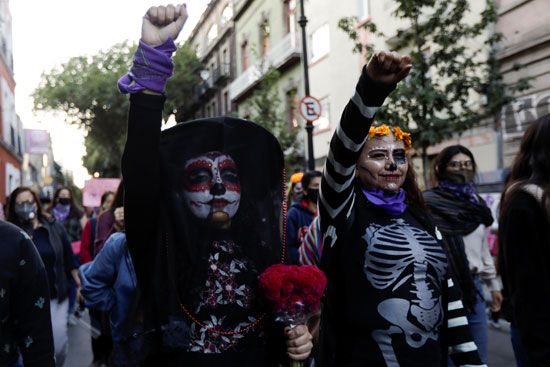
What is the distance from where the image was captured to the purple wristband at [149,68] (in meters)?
1.84

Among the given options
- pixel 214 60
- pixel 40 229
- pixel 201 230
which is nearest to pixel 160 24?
pixel 201 230

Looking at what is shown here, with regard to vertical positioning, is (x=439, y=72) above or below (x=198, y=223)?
above

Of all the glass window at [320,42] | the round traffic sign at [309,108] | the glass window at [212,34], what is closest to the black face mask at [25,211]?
the round traffic sign at [309,108]

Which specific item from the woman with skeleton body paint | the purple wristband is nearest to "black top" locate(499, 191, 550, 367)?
the woman with skeleton body paint

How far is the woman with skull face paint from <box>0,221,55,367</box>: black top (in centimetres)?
119

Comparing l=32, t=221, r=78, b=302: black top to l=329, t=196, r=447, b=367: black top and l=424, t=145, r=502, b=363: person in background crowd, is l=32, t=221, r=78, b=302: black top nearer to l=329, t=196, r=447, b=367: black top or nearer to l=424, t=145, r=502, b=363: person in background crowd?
l=424, t=145, r=502, b=363: person in background crowd

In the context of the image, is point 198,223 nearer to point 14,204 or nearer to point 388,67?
point 388,67

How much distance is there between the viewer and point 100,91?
107ft

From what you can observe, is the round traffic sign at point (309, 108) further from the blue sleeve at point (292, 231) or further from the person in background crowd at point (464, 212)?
the person in background crowd at point (464, 212)

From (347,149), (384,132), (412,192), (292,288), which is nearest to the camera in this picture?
(292,288)

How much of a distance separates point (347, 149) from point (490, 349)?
197 inches

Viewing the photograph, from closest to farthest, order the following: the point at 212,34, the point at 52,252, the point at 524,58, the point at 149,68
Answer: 1. the point at 149,68
2. the point at 52,252
3. the point at 524,58
4. the point at 212,34

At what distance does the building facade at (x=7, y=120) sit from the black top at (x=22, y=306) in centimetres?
2247

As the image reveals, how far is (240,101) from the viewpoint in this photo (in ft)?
96.0
